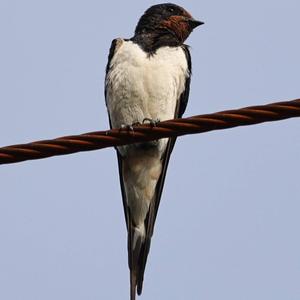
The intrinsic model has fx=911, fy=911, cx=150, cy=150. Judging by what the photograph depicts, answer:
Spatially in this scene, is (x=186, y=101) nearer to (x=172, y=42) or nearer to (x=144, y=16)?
(x=172, y=42)

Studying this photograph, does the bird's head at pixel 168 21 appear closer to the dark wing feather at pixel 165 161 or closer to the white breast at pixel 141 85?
the dark wing feather at pixel 165 161

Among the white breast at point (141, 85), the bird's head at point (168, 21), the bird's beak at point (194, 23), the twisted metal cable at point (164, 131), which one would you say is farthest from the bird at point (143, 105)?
the twisted metal cable at point (164, 131)

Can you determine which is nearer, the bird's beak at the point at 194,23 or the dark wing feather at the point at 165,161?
the dark wing feather at the point at 165,161

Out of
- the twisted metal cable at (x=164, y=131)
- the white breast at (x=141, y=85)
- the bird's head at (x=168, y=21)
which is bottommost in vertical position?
the twisted metal cable at (x=164, y=131)

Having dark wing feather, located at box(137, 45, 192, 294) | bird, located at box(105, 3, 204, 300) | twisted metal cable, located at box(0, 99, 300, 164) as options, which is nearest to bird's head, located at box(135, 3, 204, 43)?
bird, located at box(105, 3, 204, 300)

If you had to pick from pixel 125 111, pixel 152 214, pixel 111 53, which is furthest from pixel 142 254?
pixel 111 53

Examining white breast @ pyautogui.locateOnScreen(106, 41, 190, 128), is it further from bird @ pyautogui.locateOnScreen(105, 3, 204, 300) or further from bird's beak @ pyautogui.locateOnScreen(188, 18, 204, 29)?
bird's beak @ pyautogui.locateOnScreen(188, 18, 204, 29)
